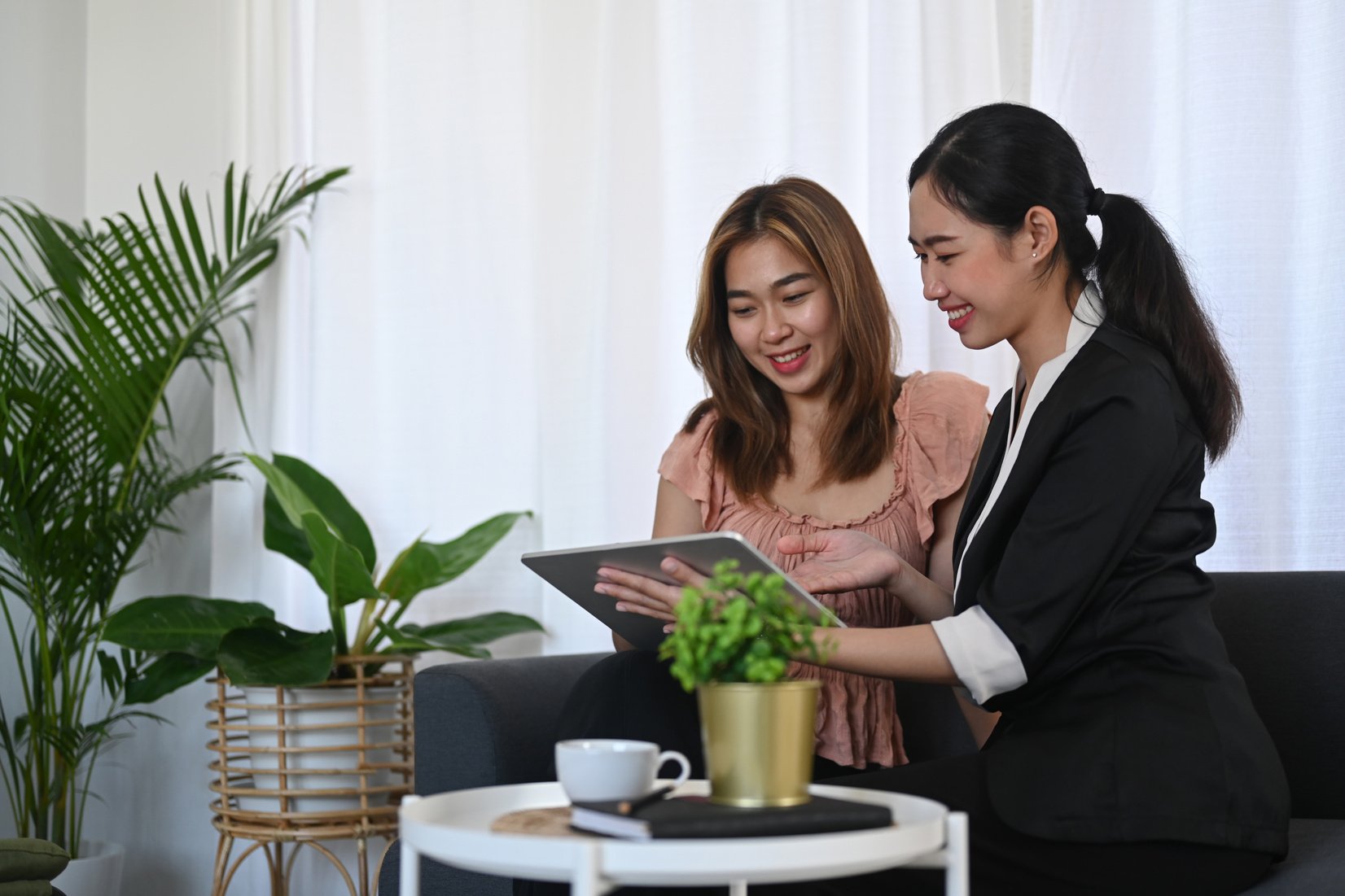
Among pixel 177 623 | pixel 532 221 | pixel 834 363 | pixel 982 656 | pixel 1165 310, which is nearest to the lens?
pixel 982 656

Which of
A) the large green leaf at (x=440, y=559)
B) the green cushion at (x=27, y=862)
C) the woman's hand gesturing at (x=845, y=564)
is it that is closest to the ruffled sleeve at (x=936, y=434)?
the woman's hand gesturing at (x=845, y=564)

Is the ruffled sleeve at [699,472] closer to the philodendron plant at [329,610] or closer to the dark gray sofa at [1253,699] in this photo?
the dark gray sofa at [1253,699]

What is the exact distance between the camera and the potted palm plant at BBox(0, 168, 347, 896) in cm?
263

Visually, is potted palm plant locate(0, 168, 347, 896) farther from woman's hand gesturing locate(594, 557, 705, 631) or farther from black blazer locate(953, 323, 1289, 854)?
black blazer locate(953, 323, 1289, 854)

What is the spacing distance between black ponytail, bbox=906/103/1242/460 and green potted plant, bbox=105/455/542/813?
1.24 m

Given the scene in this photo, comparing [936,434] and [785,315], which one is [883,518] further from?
[785,315]

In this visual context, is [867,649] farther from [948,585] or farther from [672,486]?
[672,486]

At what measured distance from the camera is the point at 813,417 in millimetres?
2098

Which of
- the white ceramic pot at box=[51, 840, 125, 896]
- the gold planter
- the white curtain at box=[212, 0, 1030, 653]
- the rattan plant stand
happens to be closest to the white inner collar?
the gold planter

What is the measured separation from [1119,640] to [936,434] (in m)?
0.65

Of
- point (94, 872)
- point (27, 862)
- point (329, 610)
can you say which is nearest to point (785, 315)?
point (329, 610)

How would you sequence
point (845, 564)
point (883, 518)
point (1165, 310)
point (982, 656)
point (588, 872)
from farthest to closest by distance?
1. point (883, 518)
2. point (845, 564)
3. point (1165, 310)
4. point (982, 656)
5. point (588, 872)

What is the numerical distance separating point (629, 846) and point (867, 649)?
0.52 metres

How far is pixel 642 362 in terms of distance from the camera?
258 centimetres
